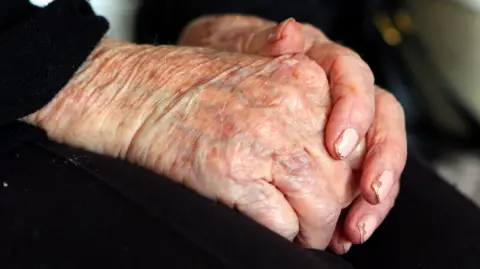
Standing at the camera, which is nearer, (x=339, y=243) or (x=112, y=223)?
(x=112, y=223)

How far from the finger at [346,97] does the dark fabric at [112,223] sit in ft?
0.36

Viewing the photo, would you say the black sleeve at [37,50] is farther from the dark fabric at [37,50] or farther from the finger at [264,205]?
the finger at [264,205]

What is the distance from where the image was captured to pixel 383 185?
0.56 meters

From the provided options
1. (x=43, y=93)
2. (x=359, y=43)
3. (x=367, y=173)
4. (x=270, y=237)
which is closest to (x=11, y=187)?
(x=43, y=93)

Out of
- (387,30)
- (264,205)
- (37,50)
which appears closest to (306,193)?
(264,205)

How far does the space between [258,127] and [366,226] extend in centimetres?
15

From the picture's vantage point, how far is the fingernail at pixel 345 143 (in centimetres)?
55

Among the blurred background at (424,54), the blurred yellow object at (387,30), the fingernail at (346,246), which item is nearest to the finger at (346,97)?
the fingernail at (346,246)

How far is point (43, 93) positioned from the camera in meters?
0.56

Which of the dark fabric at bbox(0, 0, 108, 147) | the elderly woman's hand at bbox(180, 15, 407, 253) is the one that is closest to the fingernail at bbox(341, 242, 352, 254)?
the elderly woman's hand at bbox(180, 15, 407, 253)

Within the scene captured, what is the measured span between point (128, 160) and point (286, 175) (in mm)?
150

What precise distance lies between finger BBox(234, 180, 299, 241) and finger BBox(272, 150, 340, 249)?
1 cm

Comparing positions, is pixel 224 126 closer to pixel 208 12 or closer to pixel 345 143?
pixel 345 143

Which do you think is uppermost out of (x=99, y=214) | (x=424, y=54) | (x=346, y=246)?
(x=99, y=214)
